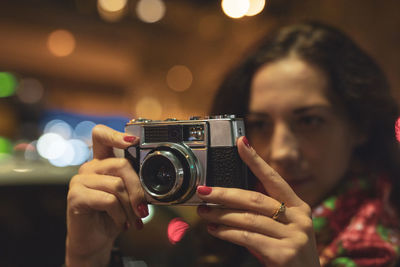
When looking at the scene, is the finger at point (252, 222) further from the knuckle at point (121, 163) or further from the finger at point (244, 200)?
the knuckle at point (121, 163)

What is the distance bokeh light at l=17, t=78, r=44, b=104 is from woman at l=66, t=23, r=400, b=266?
130 inches

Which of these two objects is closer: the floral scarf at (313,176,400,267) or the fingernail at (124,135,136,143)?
the fingernail at (124,135,136,143)

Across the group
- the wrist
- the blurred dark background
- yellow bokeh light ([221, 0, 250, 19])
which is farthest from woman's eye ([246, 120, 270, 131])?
yellow bokeh light ([221, 0, 250, 19])

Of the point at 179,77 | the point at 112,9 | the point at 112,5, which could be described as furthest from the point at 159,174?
the point at 112,9

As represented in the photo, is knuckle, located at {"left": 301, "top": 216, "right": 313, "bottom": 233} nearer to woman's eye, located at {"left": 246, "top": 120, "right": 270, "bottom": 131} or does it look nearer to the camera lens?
→ the camera lens

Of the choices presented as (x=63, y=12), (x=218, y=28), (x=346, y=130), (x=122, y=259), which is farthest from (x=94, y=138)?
(x=63, y=12)

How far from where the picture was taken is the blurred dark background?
3.76ft

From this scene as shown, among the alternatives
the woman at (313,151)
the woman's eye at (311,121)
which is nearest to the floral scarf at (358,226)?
the woman at (313,151)

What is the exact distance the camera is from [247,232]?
1.90ft

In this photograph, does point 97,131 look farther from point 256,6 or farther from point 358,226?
point 256,6

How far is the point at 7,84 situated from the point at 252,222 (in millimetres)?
4001

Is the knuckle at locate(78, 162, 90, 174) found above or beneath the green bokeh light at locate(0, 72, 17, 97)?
beneath

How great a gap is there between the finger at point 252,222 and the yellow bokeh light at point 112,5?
265 cm

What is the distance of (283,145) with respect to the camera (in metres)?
0.85
